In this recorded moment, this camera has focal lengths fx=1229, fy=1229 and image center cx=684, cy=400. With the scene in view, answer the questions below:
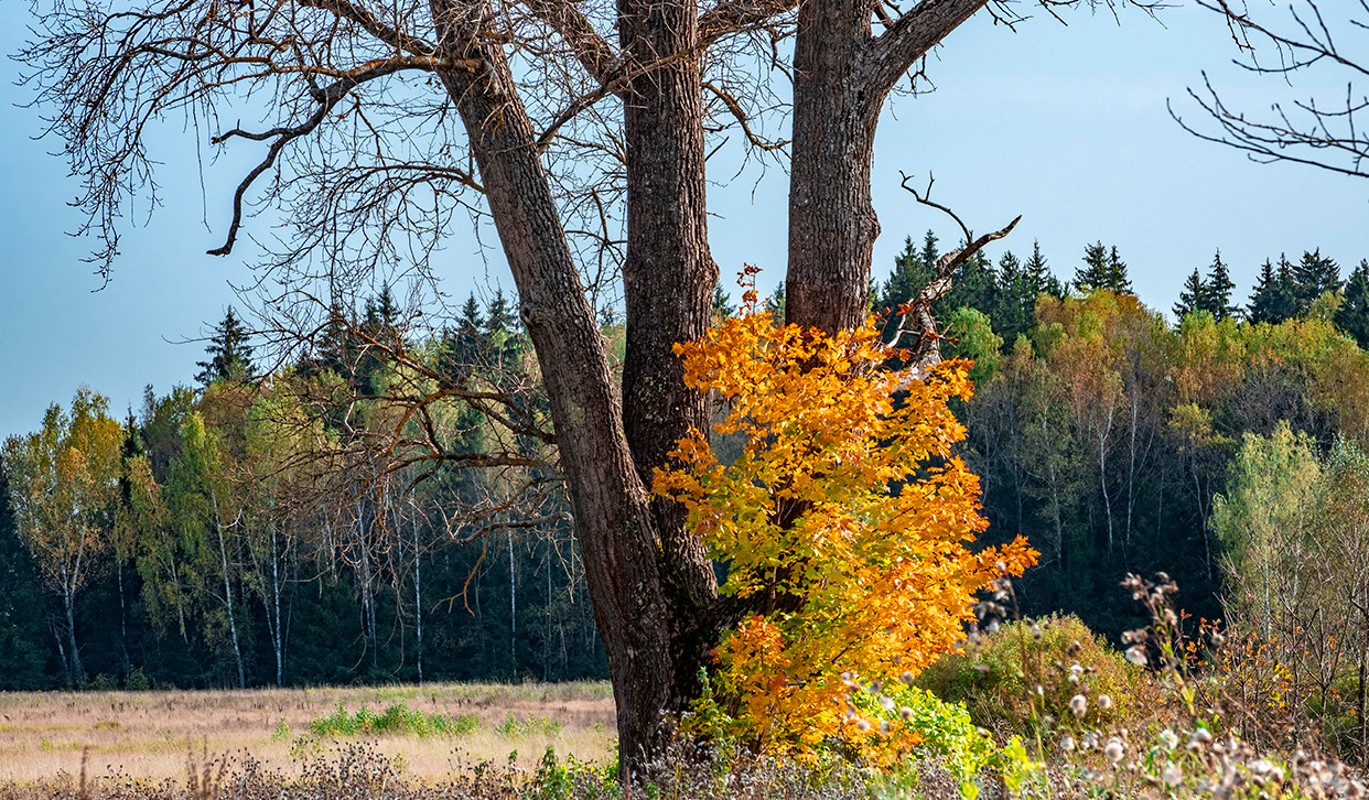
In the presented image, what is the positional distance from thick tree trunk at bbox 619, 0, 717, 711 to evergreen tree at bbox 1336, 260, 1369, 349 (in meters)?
42.5

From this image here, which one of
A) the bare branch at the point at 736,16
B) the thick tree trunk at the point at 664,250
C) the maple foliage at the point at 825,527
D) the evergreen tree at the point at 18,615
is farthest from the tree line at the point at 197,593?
the maple foliage at the point at 825,527

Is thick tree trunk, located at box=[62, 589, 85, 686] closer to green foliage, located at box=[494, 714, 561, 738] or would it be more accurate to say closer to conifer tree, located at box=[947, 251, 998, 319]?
green foliage, located at box=[494, 714, 561, 738]

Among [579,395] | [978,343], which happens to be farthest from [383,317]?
[978,343]

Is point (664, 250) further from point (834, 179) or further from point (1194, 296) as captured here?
point (1194, 296)

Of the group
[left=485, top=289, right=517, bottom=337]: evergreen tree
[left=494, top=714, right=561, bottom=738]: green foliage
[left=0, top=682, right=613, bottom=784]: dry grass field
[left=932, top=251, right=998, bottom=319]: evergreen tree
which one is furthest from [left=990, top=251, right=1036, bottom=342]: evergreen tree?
[left=485, top=289, right=517, bottom=337]: evergreen tree

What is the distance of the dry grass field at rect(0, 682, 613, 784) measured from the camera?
47.2 ft

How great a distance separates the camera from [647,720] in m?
7.28

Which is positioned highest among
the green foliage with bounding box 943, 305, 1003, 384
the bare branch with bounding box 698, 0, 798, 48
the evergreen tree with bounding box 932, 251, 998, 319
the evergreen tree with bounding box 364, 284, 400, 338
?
the evergreen tree with bounding box 932, 251, 998, 319

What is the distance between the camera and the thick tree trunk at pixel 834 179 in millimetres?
7695

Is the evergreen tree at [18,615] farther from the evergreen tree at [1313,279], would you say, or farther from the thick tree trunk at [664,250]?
the evergreen tree at [1313,279]

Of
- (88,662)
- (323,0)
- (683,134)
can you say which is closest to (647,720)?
(683,134)

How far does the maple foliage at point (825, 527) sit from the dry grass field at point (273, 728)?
4.39 m

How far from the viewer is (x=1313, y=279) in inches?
1946

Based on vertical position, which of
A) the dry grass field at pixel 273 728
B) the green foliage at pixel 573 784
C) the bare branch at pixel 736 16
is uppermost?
the bare branch at pixel 736 16
